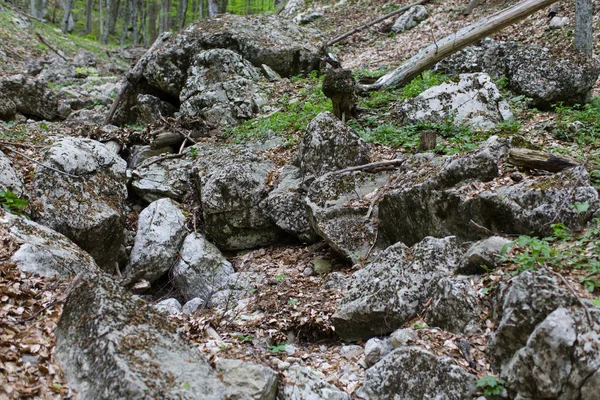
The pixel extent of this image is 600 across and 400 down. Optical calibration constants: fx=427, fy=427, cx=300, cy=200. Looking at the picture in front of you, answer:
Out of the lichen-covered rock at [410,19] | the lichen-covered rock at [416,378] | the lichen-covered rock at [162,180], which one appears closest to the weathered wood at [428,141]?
the lichen-covered rock at [416,378]

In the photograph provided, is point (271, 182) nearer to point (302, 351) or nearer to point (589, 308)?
point (302, 351)

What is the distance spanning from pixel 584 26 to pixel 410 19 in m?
7.96

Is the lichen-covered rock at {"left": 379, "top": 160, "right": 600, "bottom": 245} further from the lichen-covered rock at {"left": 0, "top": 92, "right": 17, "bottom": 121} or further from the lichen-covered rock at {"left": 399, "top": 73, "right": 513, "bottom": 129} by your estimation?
the lichen-covered rock at {"left": 0, "top": 92, "right": 17, "bottom": 121}

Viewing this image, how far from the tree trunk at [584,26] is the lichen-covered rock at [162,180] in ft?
28.5

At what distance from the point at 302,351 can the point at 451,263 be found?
1887 millimetres

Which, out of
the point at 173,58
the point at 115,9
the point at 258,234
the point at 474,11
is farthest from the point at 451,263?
the point at 115,9

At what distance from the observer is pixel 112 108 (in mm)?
11602

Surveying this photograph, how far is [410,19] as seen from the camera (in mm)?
16266

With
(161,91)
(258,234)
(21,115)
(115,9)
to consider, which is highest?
(115,9)

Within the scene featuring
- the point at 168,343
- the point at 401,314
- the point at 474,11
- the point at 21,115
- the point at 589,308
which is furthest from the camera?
the point at 474,11

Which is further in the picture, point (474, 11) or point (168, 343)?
point (474, 11)

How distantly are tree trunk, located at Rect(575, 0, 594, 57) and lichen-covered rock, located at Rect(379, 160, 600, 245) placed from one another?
19.8 feet

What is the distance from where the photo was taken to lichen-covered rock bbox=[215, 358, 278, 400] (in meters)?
3.46

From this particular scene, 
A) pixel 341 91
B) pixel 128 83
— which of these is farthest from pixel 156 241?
pixel 128 83
